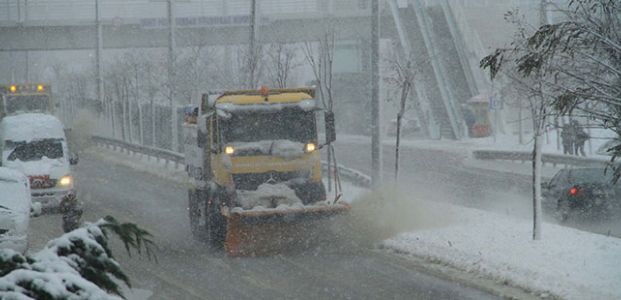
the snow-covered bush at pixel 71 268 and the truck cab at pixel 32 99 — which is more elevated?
the snow-covered bush at pixel 71 268

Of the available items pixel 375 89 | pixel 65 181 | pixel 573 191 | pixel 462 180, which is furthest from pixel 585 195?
pixel 65 181

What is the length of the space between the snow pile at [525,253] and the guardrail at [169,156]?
24.3ft

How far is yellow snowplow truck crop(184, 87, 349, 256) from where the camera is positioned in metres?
14.5

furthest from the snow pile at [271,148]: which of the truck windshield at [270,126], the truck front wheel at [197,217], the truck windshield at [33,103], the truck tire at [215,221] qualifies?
the truck windshield at [33,103]

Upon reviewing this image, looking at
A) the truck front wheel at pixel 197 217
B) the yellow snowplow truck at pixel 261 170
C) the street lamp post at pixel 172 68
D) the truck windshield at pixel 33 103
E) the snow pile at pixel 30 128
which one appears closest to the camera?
the yellow snowplow truck at pixel 261 170

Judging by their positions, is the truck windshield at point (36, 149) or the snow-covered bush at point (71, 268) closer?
the snow-covered bush at point (71, 268)

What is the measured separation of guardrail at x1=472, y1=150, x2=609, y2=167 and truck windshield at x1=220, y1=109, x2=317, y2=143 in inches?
550

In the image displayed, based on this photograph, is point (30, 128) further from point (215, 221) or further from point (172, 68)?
point (172, 68)

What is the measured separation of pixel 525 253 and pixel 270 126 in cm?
509

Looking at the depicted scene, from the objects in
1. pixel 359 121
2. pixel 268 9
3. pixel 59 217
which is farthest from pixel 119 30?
pixel 59 217

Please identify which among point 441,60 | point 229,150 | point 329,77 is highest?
point 441,60

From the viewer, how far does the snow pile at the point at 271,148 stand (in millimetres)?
14953

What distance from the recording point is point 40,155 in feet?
66.7

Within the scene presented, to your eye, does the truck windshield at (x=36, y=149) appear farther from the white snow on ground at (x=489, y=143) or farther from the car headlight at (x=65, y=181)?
the white snow on ground at (x=489, y=143)
